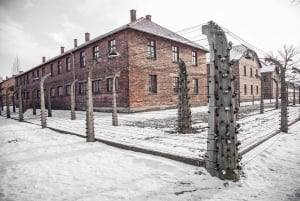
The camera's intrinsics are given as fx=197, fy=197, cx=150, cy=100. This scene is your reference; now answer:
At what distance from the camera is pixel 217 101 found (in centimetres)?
322

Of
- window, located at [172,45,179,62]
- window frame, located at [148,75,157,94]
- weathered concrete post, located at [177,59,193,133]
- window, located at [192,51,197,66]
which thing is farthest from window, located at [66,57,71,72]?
weathered concrete post, located at [177,59,193,133]

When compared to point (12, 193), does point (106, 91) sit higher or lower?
higher

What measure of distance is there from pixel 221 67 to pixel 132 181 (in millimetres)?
2297

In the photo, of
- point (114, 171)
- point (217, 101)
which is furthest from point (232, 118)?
point (114, 171)

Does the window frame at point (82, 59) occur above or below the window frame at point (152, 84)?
above

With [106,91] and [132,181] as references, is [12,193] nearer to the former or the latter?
[132,181]

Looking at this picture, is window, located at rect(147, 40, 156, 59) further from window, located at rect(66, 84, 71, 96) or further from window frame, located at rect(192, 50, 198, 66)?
window, located at rect(66, 84, 71, 96)

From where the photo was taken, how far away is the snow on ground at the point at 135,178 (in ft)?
8.61

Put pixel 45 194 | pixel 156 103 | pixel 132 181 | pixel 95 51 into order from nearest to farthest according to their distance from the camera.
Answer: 1. pixel 45 194
2. pixel 132 181
3. pixel 156 103
4. pixel 95 51

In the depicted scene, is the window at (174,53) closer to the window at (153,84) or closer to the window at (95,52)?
the window at (153,84)

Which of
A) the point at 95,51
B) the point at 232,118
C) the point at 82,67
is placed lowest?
the point at 232,118

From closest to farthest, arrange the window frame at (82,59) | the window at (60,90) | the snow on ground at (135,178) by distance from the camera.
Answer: the snow on ground at (135,178), the window frame at (82,59), the window at (60,90)

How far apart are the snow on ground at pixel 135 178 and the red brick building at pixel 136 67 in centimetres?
854

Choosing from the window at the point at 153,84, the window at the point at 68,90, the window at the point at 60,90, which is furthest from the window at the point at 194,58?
the window at the point at 60,90
